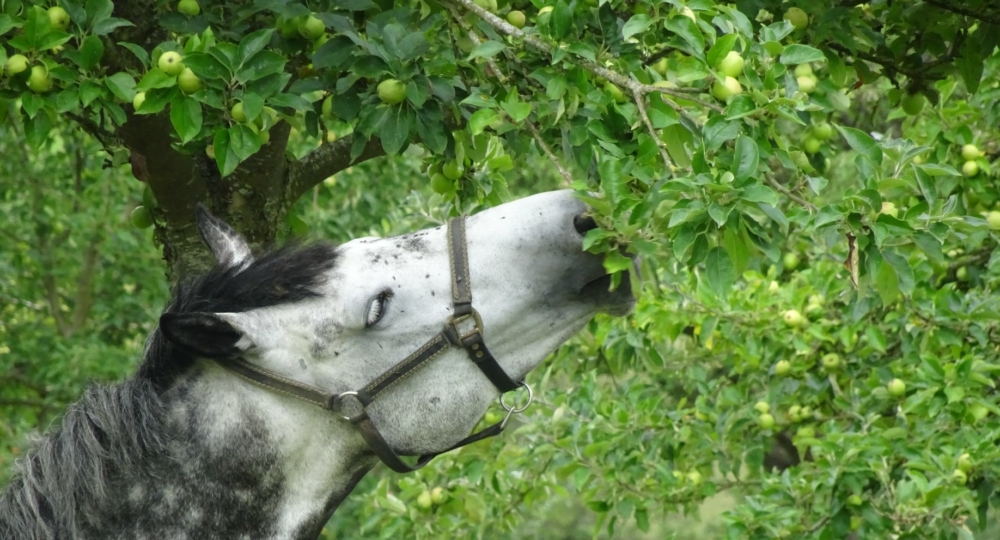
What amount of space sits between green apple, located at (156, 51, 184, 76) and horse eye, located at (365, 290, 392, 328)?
2.29 feet

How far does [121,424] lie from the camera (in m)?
2.39

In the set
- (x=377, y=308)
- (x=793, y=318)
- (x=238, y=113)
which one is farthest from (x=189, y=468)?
(x=793, y=318)

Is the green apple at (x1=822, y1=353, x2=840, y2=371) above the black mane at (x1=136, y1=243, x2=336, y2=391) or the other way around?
the other way around

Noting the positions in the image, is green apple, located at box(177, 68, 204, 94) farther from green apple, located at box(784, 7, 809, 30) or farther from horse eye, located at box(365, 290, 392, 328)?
green apple, located at box(784, 7, 809, 30)

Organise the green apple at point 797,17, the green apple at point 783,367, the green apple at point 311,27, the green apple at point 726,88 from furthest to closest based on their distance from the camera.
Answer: the green apple at point 783,367 → the green apple at point 797,17 → the green apple at point 311,27 → the green apple at point 726,88

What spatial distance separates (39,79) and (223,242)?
1.85 ft

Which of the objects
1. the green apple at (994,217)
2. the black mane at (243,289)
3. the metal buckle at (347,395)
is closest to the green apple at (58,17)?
Answer: the black mane at (243,289)

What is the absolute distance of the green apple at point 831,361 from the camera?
186 inches

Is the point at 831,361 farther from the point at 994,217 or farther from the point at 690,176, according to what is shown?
the point at 690,176

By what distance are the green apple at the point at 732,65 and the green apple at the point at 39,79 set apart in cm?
155

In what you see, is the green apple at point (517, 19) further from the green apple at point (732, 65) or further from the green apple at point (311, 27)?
the green apple at point (732, 65)

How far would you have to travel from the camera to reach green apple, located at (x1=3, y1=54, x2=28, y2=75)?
245 centimetres

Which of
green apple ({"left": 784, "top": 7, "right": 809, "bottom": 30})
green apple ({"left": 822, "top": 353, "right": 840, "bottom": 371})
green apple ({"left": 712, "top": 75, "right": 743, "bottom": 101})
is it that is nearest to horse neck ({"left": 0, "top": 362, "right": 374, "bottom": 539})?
green apple ({"left": 712, "top": 75, "right": 743, "bottom": 101})

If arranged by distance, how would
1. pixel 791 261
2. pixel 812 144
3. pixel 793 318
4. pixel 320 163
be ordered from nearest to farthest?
pixel 320 163
pixel 812 144
pixel 793 318
pixel 791 261
